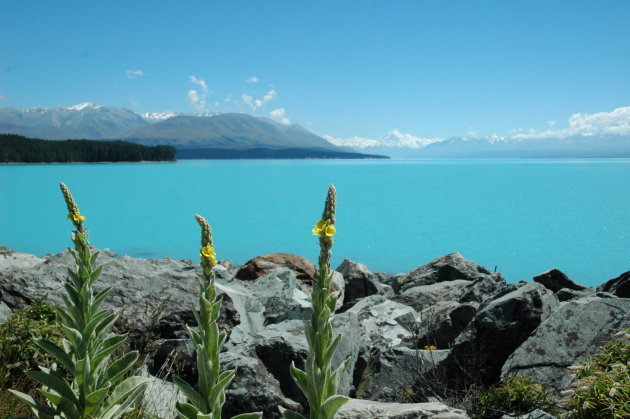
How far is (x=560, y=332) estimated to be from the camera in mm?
5988

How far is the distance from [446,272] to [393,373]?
7.86 metres

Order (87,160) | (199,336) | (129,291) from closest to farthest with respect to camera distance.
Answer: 1. (199,336)
2. (129,291)
3. (87,160)

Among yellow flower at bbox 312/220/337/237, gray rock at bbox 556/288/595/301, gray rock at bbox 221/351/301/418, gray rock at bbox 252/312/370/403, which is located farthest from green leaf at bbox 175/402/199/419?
gray rock at bbox 556/288/595/301

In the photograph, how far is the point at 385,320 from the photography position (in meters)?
9.02

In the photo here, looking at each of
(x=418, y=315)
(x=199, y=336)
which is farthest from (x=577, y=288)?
(x=199, y=336)

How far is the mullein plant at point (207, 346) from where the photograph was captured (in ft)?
8.84

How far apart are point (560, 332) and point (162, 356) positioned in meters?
5.34

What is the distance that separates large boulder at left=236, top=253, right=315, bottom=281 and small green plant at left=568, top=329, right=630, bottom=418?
8359 millimetres

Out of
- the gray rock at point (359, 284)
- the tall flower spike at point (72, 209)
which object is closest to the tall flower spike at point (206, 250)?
the tall flower spike at point (72, 209)

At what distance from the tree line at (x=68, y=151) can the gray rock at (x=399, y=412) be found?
126m

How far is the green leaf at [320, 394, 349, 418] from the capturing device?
2629mm

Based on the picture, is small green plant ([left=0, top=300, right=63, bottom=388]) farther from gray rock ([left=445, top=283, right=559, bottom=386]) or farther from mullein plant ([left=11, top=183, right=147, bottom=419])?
gray rock ([left=445, top=283, right=559, bottom=386])

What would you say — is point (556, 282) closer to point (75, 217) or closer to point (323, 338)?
point (323, 338)

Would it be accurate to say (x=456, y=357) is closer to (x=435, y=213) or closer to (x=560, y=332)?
(x=560, y=332)
